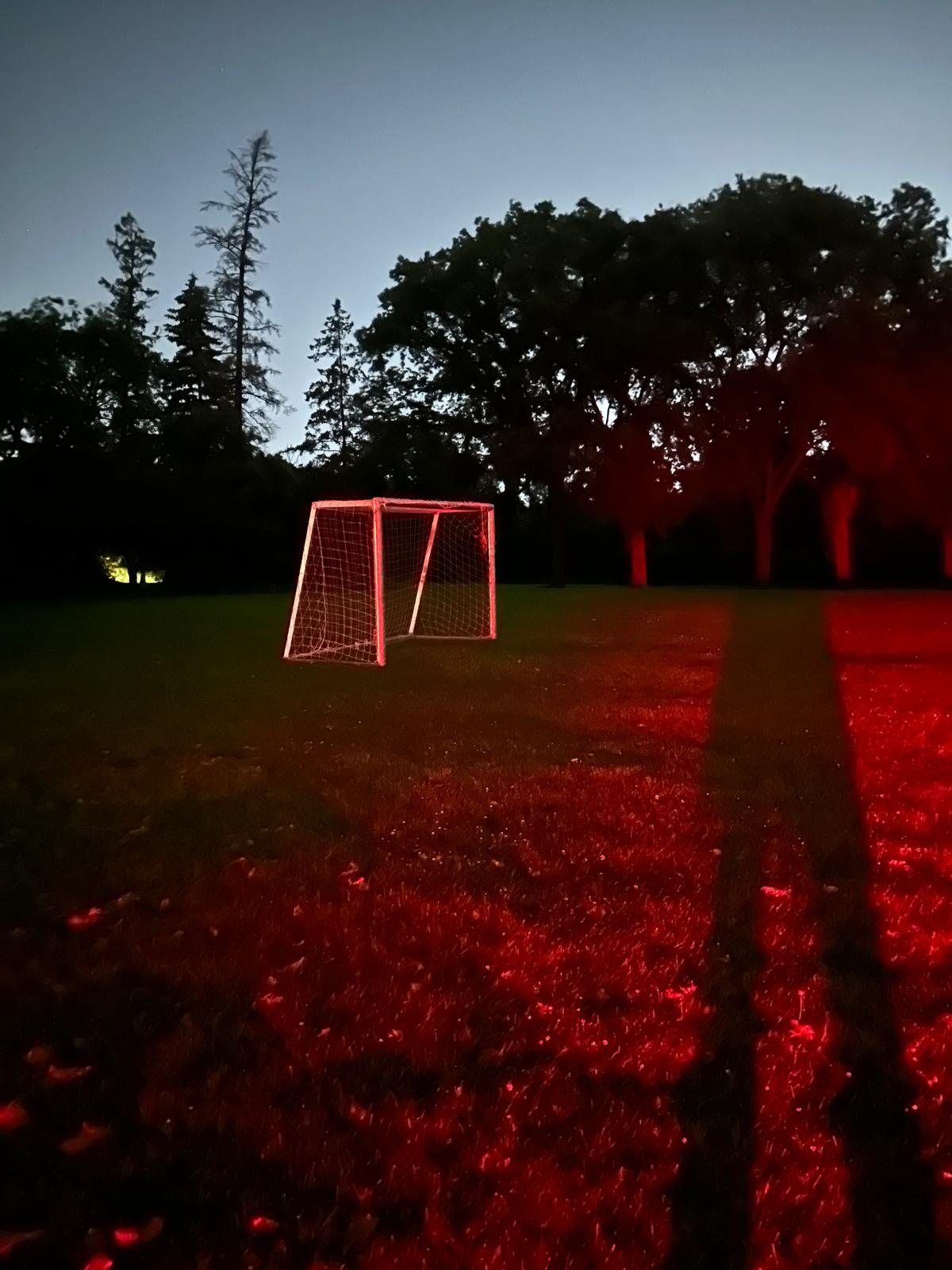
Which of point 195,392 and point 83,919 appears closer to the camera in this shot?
point 83,919

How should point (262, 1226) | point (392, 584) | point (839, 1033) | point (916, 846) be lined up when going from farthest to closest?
point (392, 584) < point (916, 846) < point (839, 1033) < point (262, 1226)

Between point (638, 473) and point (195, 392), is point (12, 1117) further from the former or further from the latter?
point (195, 392)

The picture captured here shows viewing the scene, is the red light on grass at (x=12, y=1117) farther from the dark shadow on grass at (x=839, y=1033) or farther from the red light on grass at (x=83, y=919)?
the dark shadow on grass at (x=839, y=1033)

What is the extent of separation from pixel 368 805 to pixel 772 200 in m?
33.2

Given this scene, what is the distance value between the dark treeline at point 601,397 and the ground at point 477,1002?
26.4 m

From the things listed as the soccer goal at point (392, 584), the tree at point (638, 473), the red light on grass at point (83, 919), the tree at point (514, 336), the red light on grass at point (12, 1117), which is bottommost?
the red light on grass at point (12, 1117)

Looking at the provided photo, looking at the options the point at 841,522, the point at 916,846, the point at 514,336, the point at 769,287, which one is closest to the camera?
the point at 916,846

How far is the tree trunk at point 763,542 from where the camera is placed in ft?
115

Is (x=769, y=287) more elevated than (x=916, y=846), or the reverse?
(x=769, y=287)

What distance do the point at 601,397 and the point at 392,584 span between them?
46.2ft

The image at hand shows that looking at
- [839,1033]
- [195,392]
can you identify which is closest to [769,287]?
[195,392]

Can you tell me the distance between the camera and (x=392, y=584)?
2422 centimetres

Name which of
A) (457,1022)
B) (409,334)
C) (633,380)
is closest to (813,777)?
(457,1022)

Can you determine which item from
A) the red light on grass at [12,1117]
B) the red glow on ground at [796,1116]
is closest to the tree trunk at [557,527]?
the red glow on ground at [796,1116]
